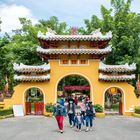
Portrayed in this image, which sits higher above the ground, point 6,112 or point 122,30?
point 122,30

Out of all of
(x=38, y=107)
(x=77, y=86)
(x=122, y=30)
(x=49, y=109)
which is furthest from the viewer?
(x=122, y=30)

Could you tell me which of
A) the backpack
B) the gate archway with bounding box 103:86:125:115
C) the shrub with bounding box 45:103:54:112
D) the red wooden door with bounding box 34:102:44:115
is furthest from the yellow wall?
the backpack

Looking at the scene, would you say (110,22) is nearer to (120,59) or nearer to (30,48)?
(120,59)

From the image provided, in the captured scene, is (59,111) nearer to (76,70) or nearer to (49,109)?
(49,109)

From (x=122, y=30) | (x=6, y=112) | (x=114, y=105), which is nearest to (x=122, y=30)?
(x=122, y=30)

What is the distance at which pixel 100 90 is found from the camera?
32344 millimetres

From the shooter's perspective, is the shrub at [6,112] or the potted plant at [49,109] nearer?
the shrub at [6,112]

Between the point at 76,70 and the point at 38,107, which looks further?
the point at 76,70

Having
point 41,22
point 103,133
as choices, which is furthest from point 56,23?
point 103,133

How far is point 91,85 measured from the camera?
32.4m

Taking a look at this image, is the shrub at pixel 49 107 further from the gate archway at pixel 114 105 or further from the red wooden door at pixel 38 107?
the gate archway at pixel 114 105

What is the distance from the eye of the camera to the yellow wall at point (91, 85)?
106 ft

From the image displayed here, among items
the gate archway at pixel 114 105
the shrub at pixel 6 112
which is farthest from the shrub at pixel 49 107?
the gate archway at pixel 114 105

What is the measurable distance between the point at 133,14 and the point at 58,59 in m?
14.6
